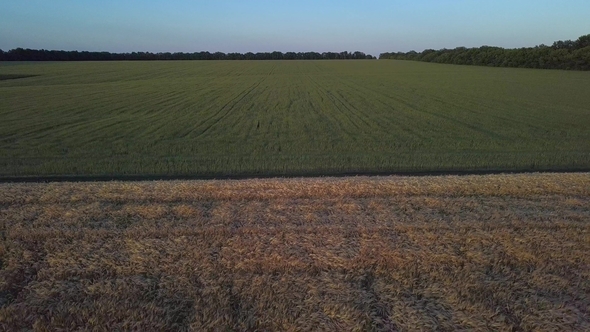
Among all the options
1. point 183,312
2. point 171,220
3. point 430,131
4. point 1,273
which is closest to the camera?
point 183,312

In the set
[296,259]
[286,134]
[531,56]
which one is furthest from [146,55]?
[296,259]

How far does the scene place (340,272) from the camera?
5.51 metres

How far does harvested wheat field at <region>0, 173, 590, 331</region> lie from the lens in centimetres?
462

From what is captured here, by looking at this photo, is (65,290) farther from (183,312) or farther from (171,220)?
(171,220)

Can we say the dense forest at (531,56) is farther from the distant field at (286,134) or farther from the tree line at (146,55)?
the tree line at (146,55)

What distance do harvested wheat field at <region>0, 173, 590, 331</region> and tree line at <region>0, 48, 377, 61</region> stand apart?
418 feet

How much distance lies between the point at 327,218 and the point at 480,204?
118 inches

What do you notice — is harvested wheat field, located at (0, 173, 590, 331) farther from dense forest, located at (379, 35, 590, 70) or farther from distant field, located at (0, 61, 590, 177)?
dense forest, located at (379, 35, 590, 70)

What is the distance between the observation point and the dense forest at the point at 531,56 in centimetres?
6775

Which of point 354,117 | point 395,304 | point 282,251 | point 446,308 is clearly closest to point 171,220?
point 282,251

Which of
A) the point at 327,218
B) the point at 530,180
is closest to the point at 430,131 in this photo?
the point at 530,180

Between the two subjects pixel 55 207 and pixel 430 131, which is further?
pixel 430 131

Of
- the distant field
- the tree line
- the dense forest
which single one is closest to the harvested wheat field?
the distant field

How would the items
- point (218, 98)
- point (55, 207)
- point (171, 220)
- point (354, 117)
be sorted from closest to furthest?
1. point (171, 220)
2. point (55, 207)
3. point (354, 117)
4. point (218, 98)
